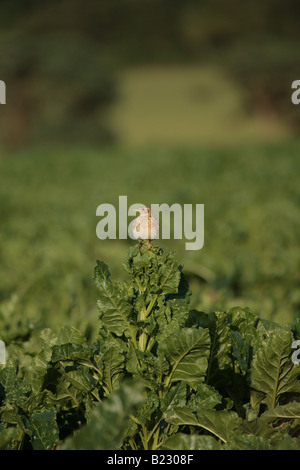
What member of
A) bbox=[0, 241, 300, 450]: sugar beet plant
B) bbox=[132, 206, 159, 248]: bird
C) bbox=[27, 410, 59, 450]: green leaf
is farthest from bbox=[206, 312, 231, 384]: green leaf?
bbox=[27, 410, 59, 450]: green leaf

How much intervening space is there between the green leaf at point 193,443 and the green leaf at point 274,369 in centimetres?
33

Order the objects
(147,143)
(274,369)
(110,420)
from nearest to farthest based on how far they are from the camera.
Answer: (110,420) < (274,369) < (147,143)

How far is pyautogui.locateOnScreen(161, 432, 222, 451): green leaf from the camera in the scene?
4.80ft

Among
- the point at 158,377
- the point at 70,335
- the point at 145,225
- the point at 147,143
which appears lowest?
the point at 158,377

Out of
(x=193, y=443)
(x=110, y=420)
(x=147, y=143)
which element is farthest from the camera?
(x=147, y=143)

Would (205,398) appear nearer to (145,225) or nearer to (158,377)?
(158,377)

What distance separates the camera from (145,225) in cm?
154

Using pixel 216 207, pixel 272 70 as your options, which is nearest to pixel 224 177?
pixel 216 207

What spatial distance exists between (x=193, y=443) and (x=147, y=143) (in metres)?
29.3

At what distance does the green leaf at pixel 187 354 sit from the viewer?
1525mm

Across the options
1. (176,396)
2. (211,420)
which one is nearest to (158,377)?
(176,396)

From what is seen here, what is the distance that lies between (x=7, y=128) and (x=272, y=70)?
23.7m
